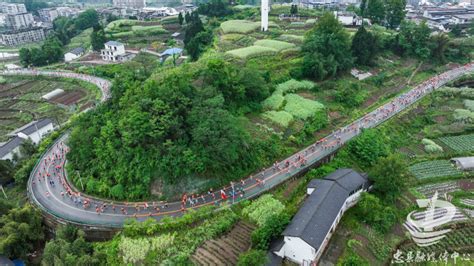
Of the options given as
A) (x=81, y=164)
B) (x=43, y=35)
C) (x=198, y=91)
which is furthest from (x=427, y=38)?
(x=43, y=35)

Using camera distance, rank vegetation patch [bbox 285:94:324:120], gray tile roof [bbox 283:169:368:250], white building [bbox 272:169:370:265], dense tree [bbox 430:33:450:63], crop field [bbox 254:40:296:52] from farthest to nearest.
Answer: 1. dense tree [bbox 430:33:450:63]
2. crop field [bbox 254:40:296:52]
3. vegetation patch [bbox 285:94:324:120]
4. gray tile roof [bbox 283:169:368:250]
5. white building [bbox 272:169:370:265]

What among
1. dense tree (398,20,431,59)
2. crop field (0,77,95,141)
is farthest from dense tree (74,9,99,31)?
dense tree (398,20,431,59)

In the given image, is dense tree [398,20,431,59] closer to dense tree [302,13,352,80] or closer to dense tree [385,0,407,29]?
dense tree [385,0,407,29]

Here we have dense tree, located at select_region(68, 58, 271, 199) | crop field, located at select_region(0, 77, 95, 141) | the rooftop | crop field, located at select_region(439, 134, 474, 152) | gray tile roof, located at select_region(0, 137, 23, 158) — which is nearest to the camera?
dense tree, located at select_region(68, 58, 271, 199)

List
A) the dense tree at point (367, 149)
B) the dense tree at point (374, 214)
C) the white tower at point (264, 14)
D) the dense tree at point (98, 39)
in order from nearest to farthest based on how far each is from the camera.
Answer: the dense tree at point (374, 214) → the dense tree at point (367, 149) → the white tower at point (264, 14) → the dense tree at point (98, 39)

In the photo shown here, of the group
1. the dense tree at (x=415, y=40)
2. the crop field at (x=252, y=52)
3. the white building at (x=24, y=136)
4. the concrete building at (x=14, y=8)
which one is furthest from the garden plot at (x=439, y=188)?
the concrete building at (x=14, y=8)

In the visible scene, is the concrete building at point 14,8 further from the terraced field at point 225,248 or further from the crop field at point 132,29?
the terraced field at point 225,248
